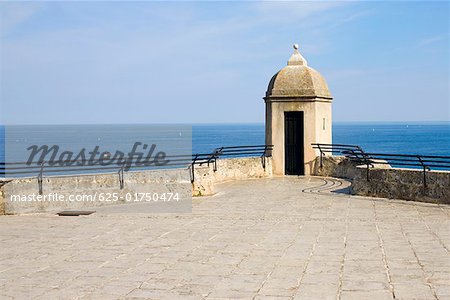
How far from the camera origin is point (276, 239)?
29.8ft

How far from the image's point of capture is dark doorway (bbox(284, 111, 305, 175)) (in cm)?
1936

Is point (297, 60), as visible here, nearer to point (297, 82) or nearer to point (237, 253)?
point (297, 82)

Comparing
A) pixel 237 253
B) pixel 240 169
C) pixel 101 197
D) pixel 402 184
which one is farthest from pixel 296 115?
pixel 237 253

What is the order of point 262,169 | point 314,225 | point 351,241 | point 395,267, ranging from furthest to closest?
point 262,169 < point 314,225 < point 351,241 < point 395,267

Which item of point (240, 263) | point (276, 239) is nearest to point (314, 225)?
point (276, 239)

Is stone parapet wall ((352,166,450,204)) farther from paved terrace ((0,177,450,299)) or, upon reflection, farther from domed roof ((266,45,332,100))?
domed roof ((266,45,332,100))

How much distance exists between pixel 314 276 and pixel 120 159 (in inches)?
324

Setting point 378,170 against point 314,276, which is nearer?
point 314,276

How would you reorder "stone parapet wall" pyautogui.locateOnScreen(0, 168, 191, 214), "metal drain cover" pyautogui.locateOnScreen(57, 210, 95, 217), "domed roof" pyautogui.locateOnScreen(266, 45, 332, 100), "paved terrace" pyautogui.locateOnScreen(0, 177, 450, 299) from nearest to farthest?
"paved terrace" pyautogui.locateOnScreen(0, 177, 450, 299) → "metal drain cover" pyautogui.locateOnScreen(57, 210, 95, 217) → "stone parapet wall" pyautogui.locateOnScreen(0, 168, 191, 214) → "domed roof" pyautogui.locateOnScreen(266, 45, 332, 100)

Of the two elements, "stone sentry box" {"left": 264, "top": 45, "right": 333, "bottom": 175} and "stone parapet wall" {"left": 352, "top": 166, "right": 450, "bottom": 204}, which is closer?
"stone parapet wall" {"left": 352, "top": 166, "right": 450, "bottom": 204}

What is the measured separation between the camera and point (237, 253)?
8.10m

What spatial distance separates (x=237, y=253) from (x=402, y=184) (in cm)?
672

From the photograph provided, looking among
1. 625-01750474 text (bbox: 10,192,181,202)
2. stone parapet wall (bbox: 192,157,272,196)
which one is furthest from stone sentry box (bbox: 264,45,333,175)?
625-01750474 text (bbox: 10,192,181,202)

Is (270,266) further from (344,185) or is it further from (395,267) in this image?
(344,185)
